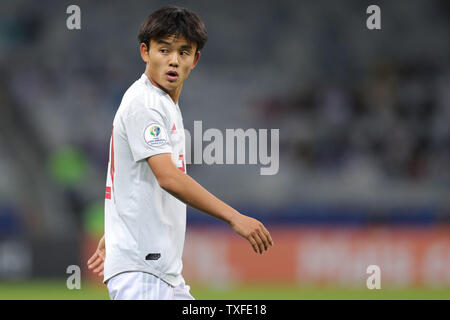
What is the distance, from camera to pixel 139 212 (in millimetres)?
3186

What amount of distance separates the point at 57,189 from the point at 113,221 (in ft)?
33.0

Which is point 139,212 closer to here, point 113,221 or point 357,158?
point 113,221

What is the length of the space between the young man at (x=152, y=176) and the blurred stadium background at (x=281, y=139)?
6690mm

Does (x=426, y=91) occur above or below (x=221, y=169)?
above

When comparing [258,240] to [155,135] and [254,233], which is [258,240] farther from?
[155,135]

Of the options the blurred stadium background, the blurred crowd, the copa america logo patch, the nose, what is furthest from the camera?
the blurred crowd

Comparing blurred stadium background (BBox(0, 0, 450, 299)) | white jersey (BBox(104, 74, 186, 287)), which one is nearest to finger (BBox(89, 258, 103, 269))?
white jersey (BBox(104, 74, 186, 287))

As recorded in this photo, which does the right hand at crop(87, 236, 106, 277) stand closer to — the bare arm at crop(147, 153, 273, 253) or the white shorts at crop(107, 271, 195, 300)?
the white shorts at crop(107, 271, 195, 300)

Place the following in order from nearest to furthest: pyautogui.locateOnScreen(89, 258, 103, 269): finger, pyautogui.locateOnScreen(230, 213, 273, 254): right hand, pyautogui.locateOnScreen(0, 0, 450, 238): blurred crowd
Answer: pyautogui.locateOnScreen(230, 213, 273, 254): right hand → pyautogui.locateOnScreen(89, 258, 103, 269): finger → pyautogui.locateOnScreen(0, 0, 450, 238): blurred crowd

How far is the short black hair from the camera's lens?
10.8ft

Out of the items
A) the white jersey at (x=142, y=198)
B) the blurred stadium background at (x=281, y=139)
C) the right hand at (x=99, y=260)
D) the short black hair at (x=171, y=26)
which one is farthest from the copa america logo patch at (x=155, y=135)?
the blurred stadium background at (x=281, y=139)

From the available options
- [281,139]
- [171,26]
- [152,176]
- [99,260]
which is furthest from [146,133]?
[281,139]
